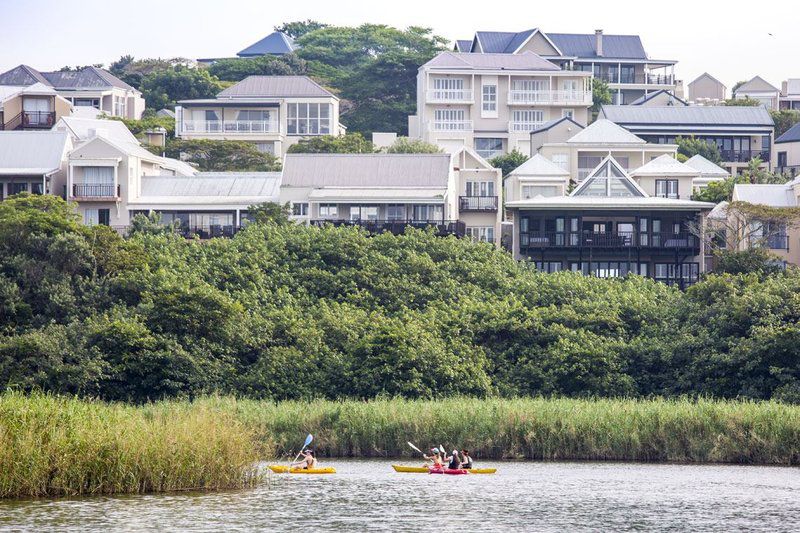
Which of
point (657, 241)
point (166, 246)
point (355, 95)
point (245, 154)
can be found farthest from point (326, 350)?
point (355, 95)

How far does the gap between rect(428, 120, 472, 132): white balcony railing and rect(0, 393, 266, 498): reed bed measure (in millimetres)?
69617

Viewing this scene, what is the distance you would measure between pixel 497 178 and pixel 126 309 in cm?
3201

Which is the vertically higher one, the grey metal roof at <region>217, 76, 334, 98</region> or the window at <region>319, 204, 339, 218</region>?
the grey metal roof at <region>217, 76, 334, 98</region>

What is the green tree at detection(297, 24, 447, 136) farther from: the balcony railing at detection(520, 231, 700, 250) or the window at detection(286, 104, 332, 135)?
the balcony railing at detection(520, 231, 700, 250)

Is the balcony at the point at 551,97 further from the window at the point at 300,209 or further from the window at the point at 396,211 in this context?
the window at the point at 300,209

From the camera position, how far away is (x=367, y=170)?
77.2m

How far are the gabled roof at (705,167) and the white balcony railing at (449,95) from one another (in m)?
16.7

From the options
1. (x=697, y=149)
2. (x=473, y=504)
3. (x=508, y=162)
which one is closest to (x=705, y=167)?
(x=697, y=149)

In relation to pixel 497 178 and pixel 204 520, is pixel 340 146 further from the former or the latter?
pixel 204 520

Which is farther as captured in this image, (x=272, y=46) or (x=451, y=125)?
(x=272, y=46)

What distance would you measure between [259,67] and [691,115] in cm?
3629

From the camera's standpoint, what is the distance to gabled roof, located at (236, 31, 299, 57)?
460 ft

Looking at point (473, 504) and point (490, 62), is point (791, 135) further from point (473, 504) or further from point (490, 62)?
point (473, 504)

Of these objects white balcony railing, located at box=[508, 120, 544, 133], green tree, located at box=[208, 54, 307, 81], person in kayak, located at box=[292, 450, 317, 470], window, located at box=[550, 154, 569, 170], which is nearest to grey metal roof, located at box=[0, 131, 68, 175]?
window, located at box=[550, 154, 569, 170]
